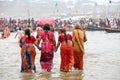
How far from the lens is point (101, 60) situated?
1819cm

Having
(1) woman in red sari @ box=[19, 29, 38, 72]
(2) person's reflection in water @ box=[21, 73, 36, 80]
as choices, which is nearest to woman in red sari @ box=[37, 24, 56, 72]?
(1) woman in red sari @ box=[19, 29, 38, 72]

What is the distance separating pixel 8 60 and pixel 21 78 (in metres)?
4.62

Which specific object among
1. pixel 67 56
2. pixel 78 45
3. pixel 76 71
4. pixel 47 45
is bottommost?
pixel 76 71

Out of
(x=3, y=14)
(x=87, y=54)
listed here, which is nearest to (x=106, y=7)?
(x=3, y=14)

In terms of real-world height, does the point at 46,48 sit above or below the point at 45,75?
above

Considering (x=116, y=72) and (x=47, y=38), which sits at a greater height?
(x=47, y=38)

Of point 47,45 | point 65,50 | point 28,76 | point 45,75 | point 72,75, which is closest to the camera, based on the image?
point 28,76

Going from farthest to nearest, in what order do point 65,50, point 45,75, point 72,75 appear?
point 65,50 → point 45,75 → point 72,75

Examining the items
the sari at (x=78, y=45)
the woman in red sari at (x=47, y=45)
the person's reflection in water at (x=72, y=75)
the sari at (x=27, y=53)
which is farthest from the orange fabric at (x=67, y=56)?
the sari at (x=27, y=53)

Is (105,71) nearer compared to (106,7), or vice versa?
(105,71)

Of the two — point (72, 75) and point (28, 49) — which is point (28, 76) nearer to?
point (28, 49)

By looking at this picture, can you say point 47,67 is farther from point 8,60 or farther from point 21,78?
point 8,60

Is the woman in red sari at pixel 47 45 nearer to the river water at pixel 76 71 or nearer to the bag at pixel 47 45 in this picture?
the bag at pixel 47 45

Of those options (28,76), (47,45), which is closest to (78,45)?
(47,45)
